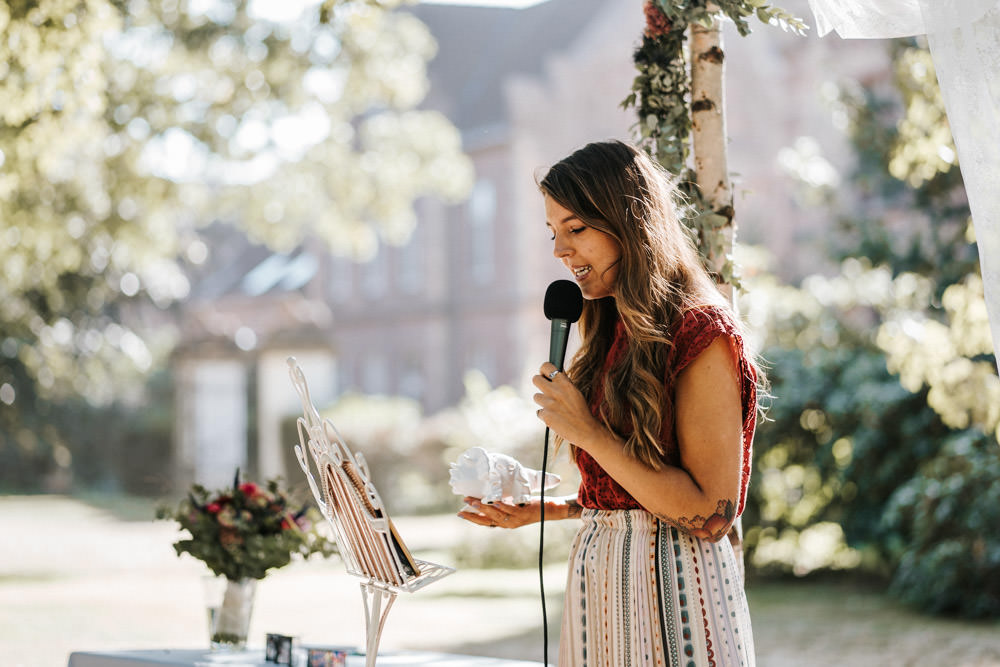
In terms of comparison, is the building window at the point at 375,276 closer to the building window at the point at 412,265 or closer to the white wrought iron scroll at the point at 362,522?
the building window at the point at 412,265

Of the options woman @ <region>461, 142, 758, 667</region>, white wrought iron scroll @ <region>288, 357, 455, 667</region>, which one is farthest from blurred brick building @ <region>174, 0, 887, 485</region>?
woman @ <region>461, 142, 758, 667</region>

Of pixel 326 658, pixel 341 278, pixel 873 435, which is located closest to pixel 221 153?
pixel 873 435

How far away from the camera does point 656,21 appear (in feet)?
10.6

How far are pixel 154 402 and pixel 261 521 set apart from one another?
23498 mm

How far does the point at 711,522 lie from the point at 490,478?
0.58m

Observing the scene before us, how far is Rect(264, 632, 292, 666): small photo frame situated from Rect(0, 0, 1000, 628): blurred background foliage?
9.25 feet

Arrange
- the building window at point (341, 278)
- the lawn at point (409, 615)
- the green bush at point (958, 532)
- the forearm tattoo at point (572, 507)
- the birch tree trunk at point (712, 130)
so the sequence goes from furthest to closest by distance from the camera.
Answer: the building window at point (341, 278)
the green bush at point (958, 532)
the lawn at point (409, 615)
the birch tree trunk at point (712, 130)
the forearm tattoo at point (572, 507)

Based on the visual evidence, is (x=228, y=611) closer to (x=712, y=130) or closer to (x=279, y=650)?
(x=279, y=650)

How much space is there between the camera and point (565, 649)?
8.01ft

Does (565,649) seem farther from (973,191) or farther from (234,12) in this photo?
(234,12)

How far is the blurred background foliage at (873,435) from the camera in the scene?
30.0ft

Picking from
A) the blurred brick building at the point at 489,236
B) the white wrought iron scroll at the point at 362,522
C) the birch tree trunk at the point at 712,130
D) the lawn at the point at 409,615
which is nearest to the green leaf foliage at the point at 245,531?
the white wrought iron scroll at the point at 362,522

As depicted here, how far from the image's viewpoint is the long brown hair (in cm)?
222

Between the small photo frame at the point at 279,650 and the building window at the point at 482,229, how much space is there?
67.7 ft
